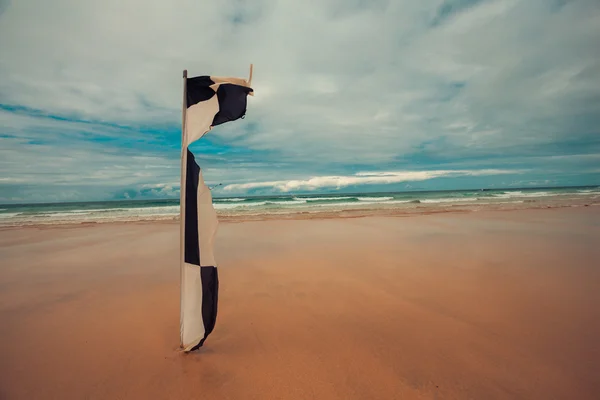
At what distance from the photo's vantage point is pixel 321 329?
347cm

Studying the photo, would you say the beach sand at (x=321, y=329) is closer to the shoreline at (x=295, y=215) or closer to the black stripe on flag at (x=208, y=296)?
the black stripe on flag at (x=208, y=296)

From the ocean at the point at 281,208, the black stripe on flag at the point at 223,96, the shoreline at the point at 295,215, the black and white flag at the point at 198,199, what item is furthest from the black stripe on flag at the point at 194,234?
the ocean at the point at 281,208

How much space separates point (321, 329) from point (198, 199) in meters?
2.16

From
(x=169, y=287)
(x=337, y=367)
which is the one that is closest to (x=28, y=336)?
(x=169, y=287)

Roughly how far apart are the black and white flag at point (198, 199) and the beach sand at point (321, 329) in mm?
618

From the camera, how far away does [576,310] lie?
12.2 ft

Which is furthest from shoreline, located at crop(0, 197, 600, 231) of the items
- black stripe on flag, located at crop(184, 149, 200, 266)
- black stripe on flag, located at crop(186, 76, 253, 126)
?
black stripe on flag, located at crop(186, 76, 253, 126)

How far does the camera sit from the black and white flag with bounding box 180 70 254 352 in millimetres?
2672

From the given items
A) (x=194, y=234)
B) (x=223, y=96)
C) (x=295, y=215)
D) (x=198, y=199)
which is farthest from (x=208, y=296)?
(x=295, y=215)

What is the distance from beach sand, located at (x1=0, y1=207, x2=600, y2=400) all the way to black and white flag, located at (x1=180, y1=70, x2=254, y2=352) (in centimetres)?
62

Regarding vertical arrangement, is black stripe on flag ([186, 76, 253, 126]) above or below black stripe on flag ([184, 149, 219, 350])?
above

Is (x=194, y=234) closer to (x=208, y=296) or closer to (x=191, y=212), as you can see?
(x=191, y=212)

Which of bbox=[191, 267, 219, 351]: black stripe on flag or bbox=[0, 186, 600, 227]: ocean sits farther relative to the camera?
bbox=[0, 186, 600, 227]: ocean

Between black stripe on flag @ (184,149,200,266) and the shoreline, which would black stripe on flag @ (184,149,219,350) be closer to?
black stripe on flag @ (184,149,200,266)
